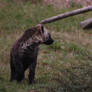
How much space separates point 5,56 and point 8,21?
3180 mm

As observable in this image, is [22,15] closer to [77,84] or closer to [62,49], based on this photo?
[62,49]

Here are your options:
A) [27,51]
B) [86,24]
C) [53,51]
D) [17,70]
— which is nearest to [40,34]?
[27,51]

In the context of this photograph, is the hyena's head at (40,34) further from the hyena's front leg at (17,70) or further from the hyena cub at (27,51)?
the hyena's front leg at (17,70)

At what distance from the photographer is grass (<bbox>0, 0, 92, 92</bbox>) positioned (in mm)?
4879

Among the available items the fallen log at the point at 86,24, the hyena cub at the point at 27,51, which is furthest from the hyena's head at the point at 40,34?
the fallen log at the point at 86,24

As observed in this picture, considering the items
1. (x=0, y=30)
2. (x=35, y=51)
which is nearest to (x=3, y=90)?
(x=35, y=51)

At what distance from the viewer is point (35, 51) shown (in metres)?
6.56

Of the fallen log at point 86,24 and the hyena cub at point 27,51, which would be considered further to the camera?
the fallen log at point 86,24

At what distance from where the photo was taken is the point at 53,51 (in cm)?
935

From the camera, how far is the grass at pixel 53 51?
488 centimetres

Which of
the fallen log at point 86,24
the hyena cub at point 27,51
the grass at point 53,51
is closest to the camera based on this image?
the grass at point 53,51

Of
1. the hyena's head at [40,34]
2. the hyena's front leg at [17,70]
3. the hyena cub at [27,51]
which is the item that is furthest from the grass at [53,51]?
the hyena's head at [40,34]

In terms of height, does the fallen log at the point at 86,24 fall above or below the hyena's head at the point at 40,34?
below

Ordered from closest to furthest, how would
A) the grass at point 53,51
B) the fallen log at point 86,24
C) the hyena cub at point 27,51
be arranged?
the grass at point 53,51 → the hyena cub at point 27,51 → the fallen log at point 86,24
